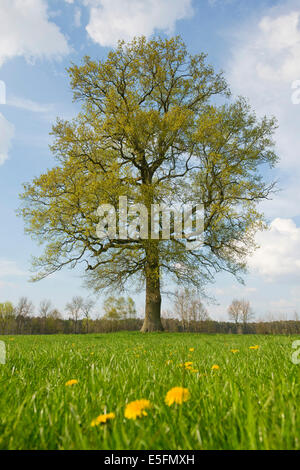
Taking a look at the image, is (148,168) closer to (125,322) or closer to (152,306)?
(152,306)

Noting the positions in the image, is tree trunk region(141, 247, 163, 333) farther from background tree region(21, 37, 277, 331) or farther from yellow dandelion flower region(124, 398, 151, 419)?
yellow dandelion flower region(124, 398, 151, 419)

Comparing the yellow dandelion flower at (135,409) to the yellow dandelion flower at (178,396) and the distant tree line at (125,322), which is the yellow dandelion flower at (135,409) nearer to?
the yellow dandelion flower at (178,396)

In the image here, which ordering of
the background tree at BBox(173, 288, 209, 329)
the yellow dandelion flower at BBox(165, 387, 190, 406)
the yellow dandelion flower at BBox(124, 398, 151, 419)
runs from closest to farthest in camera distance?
1. the yellow dandelion flower at BBox(124, 398, 151, 419)
2. the yellow dandelion flower at BBox(165, 387, 190, 406)
3. the background tree at BBox(173, 288, 209, 329)

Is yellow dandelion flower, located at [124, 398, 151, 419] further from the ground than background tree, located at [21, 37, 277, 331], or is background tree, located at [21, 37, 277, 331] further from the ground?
background tree, located at [21, 37, 277, 331]

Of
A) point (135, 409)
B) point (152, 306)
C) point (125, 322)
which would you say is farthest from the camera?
point (125, 322)

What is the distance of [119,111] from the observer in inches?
694

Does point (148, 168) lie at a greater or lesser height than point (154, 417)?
greater

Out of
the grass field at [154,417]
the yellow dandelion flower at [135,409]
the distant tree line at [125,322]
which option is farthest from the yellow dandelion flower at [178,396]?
the distant tree line at [125,322]

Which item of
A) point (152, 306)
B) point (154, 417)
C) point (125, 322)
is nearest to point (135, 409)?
point (154, 417)

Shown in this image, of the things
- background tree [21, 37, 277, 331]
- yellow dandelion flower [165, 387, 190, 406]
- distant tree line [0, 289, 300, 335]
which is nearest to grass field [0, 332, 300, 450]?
yellow dandelion flower [165, 387, 190, 406]

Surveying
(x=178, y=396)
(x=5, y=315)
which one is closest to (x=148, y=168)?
(x=178, y=396)

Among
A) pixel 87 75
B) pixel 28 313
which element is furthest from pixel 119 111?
pixel 28 313

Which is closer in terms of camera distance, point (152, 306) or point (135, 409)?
point (135, 409)

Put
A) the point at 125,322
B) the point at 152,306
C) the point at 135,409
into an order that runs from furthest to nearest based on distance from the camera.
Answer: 1. the point at 125,322
2. the point at 152,306
3. the point at 135,409
